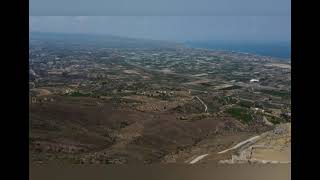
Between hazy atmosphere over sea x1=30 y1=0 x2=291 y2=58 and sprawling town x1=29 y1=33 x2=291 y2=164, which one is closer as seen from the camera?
sprawling town x1=29 y1=33 x2=291 y2=164

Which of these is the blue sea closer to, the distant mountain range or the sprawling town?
the sprawling town

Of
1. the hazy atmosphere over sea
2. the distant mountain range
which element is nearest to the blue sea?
the hazy atmosphere over sea

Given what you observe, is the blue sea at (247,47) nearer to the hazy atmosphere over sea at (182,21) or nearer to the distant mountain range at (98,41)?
the hazy atmosphere over sea at (182,21)

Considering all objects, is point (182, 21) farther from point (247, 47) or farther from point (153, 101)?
point (153, 101)

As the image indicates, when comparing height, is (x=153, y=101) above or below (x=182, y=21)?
below

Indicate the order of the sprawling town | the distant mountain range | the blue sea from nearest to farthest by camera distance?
the sprawling town → the distant mountain range → the blue sea

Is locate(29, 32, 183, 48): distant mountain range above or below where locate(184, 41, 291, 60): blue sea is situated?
above

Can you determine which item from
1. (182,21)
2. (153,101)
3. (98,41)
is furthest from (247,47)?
(98,41)

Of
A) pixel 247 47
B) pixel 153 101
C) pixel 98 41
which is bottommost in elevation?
pixel 153 101

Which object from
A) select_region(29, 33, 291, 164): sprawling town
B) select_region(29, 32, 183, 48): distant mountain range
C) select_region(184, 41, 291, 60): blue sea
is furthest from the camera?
select_region(184, 41, 291, 60): blue sea
